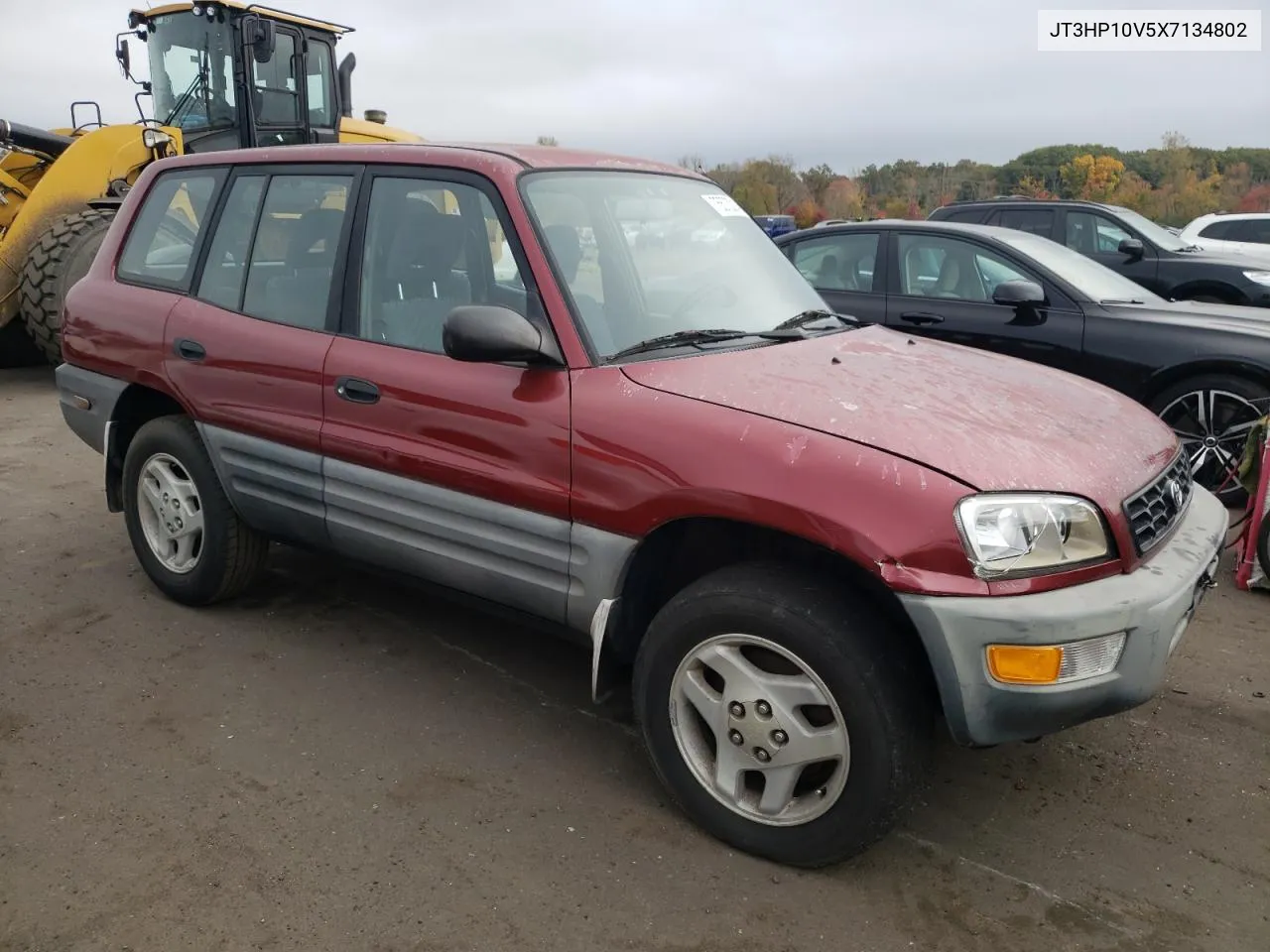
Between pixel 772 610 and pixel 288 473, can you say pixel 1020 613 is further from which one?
pixel 288 473

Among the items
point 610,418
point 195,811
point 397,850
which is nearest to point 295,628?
A: point 195,811

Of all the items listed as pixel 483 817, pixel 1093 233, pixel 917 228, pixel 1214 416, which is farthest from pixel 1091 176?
pixel 483 817

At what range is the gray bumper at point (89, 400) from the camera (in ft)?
14.1

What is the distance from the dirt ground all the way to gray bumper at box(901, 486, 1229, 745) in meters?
0.53

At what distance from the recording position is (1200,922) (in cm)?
247

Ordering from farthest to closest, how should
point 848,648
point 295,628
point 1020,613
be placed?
point 295,628
point 848,648
point 1020,613

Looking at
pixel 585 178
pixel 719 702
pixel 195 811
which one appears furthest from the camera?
pixel 585 178

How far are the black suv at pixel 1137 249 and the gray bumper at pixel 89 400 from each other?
7.73 meters

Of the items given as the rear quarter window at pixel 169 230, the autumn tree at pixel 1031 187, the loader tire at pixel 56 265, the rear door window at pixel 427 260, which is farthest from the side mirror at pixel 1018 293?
the autumn tree at pixel 1031 187

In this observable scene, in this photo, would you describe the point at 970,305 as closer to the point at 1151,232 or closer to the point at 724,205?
the point at 724,205

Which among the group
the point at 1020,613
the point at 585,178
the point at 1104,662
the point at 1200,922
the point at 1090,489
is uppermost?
the point at 585,178

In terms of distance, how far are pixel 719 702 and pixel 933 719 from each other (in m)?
0.54

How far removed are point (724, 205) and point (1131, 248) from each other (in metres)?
6.96

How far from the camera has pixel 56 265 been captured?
8.62 metres
